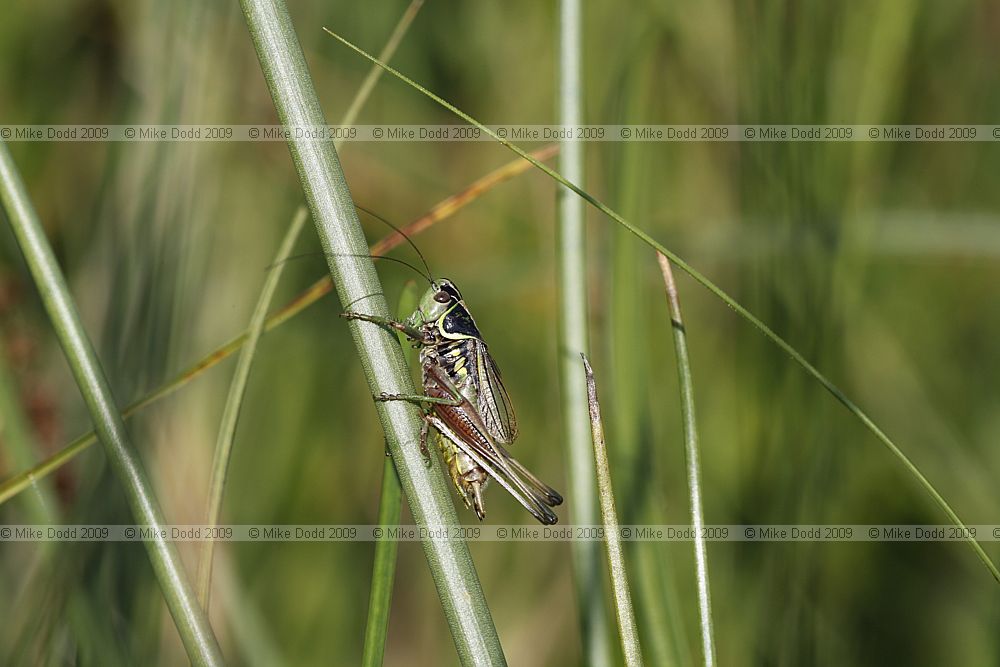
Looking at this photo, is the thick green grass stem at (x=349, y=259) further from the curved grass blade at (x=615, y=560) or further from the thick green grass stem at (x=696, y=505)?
the thick green grass stem at (x=696, y=505)

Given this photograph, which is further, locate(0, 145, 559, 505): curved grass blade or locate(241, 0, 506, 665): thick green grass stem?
locate(0, 145, 559, 505): curved grass blade

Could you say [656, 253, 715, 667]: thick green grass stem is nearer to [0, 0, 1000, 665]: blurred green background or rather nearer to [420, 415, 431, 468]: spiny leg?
[0, 0, 1000, 665]: blurred green background

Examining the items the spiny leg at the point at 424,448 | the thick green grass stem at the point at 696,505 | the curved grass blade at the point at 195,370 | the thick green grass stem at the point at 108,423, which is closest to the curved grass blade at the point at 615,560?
the thick green grass stem at the point at 696,505

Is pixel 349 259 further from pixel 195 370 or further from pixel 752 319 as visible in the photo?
pixel 195 370

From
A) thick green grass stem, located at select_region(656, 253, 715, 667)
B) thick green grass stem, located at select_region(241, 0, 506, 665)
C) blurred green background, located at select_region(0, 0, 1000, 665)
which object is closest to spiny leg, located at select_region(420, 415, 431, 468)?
thick green grass stem, located at select_region(241, 0, 506, 665)

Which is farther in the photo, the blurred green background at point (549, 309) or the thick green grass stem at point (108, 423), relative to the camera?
the blurred green background at point (549, 309)

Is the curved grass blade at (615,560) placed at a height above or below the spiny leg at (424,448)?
below
